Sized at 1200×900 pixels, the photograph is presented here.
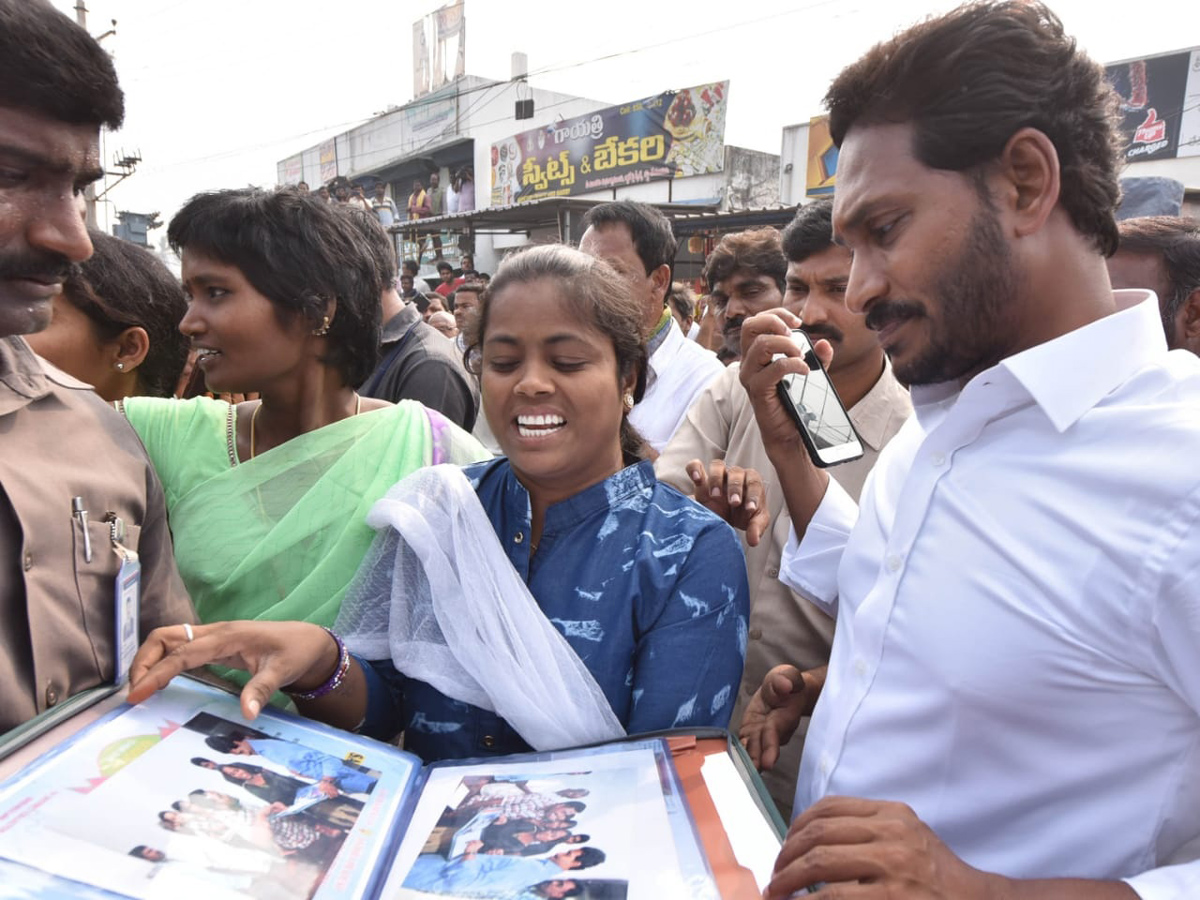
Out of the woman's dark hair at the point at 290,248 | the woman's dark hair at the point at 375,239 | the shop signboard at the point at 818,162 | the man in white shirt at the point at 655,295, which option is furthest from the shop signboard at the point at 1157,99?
the woman's dark hair at the point at 290,248

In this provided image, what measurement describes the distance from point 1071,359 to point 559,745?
0.96 meters

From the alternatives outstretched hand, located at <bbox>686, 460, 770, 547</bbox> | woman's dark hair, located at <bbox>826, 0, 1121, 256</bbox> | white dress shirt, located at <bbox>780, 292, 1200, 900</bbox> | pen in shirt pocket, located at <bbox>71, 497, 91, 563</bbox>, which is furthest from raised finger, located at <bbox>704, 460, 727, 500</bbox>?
pen in shirt pocket, located at <bbox>71, 497, 91, 563</bbox>

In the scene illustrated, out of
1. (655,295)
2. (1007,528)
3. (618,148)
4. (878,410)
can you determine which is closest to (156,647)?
(1007,528)

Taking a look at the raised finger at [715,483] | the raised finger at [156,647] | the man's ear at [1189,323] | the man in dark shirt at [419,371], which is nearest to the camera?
the raised finger at [156,647]

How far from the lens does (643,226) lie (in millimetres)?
4020

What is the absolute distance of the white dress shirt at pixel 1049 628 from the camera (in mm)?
948

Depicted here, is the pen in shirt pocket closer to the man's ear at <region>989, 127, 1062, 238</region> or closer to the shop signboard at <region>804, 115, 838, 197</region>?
the man's ear at <region>989, 127, 1062, 238</region>

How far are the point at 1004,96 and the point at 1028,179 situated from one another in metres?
0.12

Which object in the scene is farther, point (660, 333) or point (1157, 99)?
point (1157, 99)

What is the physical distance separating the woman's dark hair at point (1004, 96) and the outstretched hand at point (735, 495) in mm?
736

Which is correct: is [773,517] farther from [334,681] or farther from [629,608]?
[334,681]

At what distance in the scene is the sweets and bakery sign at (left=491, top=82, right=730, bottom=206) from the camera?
18703 millimetres

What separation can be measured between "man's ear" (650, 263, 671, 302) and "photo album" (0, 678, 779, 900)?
10.4 feet

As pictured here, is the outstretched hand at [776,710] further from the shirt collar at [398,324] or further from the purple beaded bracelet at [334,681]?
the shirt collar at [398,324]
